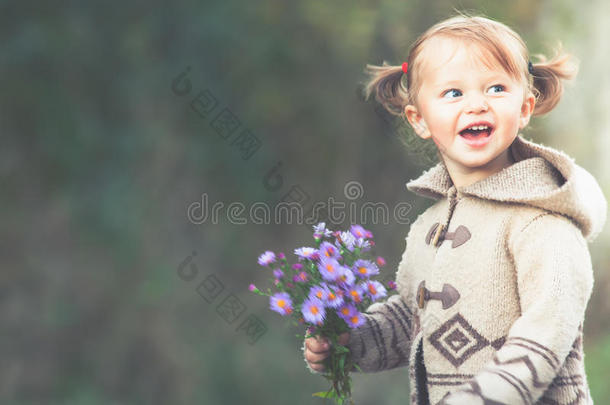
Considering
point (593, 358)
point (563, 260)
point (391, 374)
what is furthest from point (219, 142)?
point (563, 260)

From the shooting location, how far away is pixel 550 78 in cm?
219

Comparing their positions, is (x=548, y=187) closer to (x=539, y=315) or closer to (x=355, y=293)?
(x=539, y=315)

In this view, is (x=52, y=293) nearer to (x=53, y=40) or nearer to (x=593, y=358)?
(x=53, y=40)

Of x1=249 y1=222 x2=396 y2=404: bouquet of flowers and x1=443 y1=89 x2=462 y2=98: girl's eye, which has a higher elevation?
x1=443 y1=89 x2=462 y2=98: girl's eye

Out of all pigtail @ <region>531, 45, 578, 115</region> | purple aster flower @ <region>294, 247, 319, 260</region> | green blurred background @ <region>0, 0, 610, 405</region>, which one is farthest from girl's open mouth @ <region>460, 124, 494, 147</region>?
green blurred background @ <region>0, 0, 610, 405</region>

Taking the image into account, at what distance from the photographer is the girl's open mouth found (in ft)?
6.19

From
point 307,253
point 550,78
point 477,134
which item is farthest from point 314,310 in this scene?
point 550,78

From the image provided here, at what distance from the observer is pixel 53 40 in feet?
16.0

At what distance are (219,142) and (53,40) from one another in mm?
1297

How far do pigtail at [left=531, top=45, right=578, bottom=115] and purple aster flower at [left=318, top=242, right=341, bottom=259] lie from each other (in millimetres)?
760

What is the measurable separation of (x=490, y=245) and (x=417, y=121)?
48 centimetres

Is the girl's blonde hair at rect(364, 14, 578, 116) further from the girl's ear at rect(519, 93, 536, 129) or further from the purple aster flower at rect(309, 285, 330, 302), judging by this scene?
the purple aster flower at rect(309, 285, 330, 302)

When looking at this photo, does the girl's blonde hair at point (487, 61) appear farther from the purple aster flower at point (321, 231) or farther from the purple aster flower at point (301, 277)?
the purple aster flower at point (301, 277)

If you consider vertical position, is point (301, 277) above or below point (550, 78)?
below
